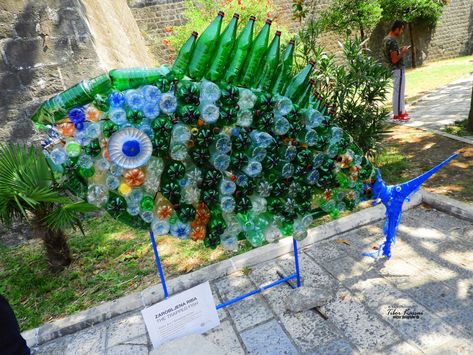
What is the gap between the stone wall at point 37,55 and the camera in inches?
162

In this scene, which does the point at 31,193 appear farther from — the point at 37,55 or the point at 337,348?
the point at 337,348

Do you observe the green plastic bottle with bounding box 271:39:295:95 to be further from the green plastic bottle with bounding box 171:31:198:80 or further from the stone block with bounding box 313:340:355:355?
the stone block with bounding box 313:340:355:355

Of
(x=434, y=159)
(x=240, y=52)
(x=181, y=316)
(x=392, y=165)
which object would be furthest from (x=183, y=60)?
(x=434, y=159)

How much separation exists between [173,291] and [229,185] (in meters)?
1.47

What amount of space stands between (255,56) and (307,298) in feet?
5.75

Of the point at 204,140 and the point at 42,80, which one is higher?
the point at 42,80

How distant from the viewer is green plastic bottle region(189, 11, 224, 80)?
187cm

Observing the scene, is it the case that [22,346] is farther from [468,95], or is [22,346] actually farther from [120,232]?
[468,95]

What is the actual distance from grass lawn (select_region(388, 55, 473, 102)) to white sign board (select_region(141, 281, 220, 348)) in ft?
27.1

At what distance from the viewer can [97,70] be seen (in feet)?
14.8

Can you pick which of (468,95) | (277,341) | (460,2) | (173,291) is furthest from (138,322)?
(460,2)

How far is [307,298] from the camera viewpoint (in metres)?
2.64

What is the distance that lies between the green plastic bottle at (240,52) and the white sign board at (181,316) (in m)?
1.35

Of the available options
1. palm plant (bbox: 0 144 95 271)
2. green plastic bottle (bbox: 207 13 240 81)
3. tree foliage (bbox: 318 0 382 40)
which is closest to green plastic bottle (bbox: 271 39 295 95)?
green plastic bottle (bbox: 207 13 240 81)
